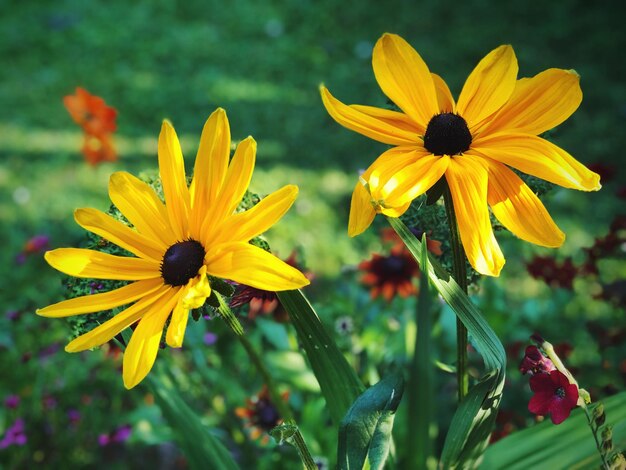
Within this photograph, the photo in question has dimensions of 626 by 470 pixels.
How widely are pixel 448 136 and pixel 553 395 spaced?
1.17 feet

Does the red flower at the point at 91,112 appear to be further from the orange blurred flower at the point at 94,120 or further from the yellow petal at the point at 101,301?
the yellow petal at the point at 101,301

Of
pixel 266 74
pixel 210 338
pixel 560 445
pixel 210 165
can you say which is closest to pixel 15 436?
pixel 210 338

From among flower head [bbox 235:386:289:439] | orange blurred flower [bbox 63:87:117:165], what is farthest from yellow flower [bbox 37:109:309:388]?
orange blurred flower [bbox 63:87:117:165]

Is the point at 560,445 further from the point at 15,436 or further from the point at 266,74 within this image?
the point at 266,74

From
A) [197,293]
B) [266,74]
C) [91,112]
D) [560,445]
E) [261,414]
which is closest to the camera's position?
[197,293]

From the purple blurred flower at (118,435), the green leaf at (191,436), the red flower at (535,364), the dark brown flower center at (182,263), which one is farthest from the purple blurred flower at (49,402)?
the red flower at (535,364)

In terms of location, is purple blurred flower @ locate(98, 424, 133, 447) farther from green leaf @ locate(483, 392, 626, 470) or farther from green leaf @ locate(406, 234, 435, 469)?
green leaf @ locate(483, 392, 626, 470)

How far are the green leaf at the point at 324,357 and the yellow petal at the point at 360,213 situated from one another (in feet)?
0.35

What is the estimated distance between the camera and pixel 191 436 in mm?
1109

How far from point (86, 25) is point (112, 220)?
13.7 ft

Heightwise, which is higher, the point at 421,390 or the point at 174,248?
the point at 174,248

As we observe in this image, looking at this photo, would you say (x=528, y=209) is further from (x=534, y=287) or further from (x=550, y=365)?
(x=534, y=287)

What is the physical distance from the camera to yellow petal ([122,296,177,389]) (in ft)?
2.57

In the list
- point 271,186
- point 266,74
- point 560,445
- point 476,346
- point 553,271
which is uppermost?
point 266,74
